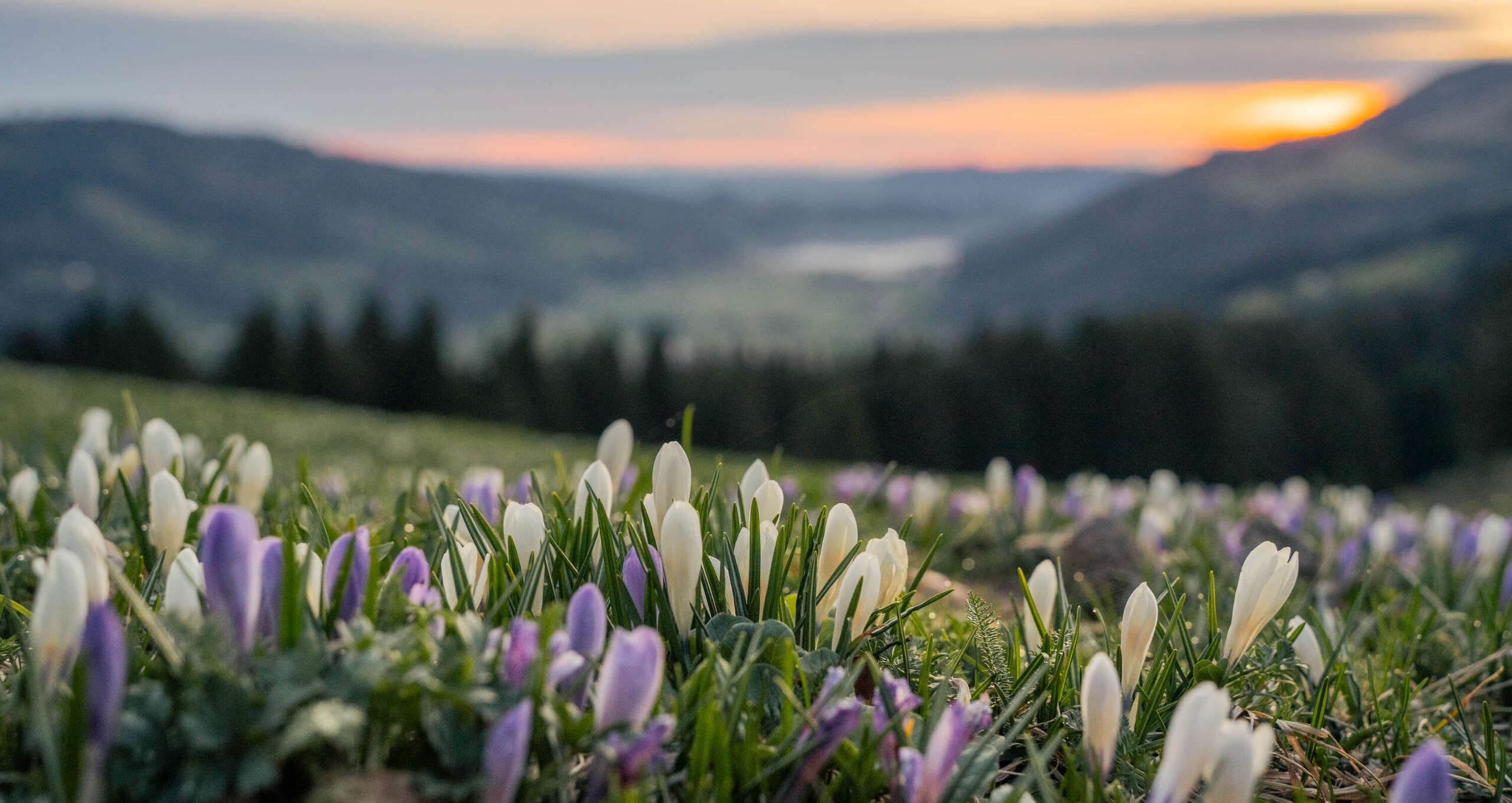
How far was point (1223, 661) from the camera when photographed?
2.20m

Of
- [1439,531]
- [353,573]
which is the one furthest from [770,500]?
[1439,531]

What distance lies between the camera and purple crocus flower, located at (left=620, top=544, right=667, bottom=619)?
6.51 ft

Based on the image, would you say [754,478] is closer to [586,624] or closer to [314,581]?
[586,624]

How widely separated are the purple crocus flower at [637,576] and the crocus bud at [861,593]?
0.35m

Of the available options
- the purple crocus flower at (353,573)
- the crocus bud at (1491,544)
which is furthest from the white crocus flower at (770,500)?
the crocus bud at (1491,544)

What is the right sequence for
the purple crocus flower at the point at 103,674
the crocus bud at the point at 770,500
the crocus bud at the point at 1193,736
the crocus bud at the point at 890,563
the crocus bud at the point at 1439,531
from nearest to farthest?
the purple crocus flower at the point at 103,674 → the crocus bud at the point at 1193,736 → the crocus bud at the point at 890,563 → the crocus bud at the point at 770,500 → the crocus bud at the point at 1439,531

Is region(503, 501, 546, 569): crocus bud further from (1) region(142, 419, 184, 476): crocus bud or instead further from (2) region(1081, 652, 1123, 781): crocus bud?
(1) region(142, 419, 184, 476): crocus bud

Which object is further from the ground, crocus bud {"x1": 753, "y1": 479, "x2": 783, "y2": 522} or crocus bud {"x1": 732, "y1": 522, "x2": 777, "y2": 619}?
crocus bud {"x1": 753, "y1": 479, "x2": 783, "y2": 522}

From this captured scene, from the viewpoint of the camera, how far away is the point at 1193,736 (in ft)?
4.77

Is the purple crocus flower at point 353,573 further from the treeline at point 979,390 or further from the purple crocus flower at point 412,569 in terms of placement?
the treeline at point 979,390

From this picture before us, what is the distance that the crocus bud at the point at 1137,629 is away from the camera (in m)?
1.98

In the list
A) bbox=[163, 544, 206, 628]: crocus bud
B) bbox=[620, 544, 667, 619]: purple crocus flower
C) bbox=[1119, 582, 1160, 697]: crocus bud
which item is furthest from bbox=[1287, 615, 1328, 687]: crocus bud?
bbox=[163, 544, 206, 628]: crocus bud

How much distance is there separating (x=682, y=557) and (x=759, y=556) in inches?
8.9

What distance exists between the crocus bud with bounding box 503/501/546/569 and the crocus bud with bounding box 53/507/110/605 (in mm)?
707
